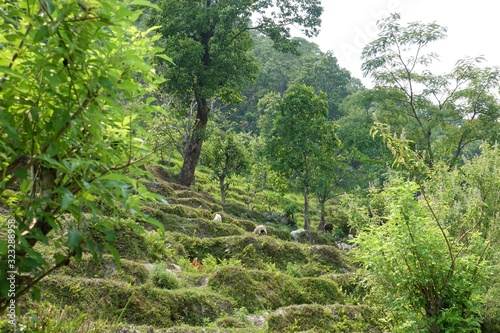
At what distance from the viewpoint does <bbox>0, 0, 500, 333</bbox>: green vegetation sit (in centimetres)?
182

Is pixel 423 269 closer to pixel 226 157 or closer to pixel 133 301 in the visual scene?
pixel 133 301

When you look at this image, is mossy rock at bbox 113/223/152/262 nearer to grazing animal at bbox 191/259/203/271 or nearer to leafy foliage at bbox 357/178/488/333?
grazing animal at bbox 191/259/203/271

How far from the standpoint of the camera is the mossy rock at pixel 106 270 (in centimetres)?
715

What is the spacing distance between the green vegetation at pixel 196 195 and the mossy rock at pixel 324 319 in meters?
0.03

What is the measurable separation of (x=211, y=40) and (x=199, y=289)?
1567 centimetres

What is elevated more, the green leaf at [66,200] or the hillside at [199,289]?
the green leaf at [66,200]

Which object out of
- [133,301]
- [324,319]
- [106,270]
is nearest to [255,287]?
[324,319]

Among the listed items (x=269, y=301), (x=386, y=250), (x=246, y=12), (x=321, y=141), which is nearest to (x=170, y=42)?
(x=246, y=12)

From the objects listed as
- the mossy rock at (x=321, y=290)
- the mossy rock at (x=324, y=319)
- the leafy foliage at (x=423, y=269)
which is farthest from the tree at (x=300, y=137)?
the leafy foliage at (x=423, y=269)

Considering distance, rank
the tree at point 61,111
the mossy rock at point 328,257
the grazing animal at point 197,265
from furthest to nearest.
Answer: the mossy rock at point 328,257, the grazing animal at point 197,265, the tree at point 61,111

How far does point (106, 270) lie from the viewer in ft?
24.7

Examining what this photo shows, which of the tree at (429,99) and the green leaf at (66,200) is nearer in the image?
the green leaf at (66,200)

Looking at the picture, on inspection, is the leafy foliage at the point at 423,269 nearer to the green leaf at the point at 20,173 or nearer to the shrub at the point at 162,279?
the shrub at the point at 162,279

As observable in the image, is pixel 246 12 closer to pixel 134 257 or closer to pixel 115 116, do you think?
pixel 134 257
